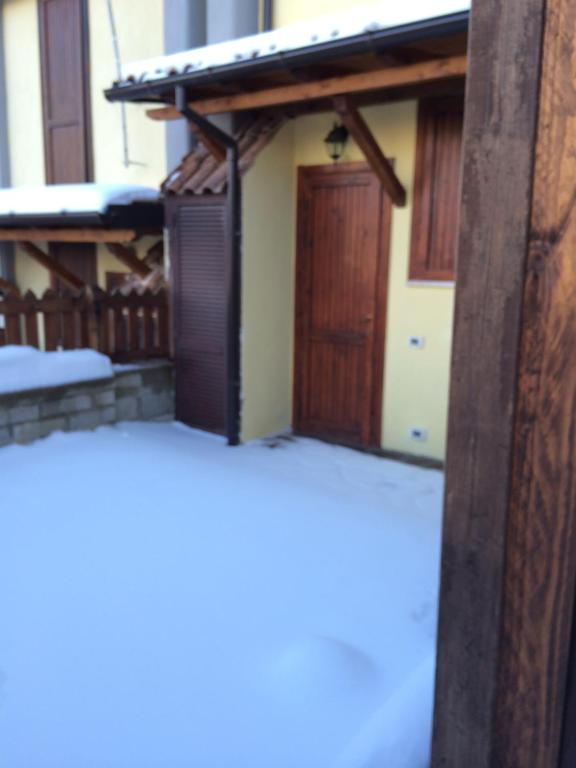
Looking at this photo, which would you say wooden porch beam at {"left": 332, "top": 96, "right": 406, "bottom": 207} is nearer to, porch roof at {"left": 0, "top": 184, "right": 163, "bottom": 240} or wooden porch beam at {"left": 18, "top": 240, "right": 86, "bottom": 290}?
porch roof at {"left": 0, "top": 184, "right": 163, "bottom": 240}

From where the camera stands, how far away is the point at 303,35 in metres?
4.33

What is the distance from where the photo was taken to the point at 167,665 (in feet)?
8.93

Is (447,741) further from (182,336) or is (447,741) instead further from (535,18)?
(182,336)

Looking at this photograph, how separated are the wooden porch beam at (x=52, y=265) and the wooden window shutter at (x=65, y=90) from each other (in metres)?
1.21

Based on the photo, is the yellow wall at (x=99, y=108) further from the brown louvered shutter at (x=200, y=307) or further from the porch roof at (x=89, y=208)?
the brown louvered shutter at (x=200, y=307)

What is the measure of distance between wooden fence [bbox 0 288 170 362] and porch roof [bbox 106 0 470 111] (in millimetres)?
1702

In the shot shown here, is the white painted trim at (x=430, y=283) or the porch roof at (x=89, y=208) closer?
the white painted trim at (x=430, y=283)

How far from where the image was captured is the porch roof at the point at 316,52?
384cm

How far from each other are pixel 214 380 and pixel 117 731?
391 cm

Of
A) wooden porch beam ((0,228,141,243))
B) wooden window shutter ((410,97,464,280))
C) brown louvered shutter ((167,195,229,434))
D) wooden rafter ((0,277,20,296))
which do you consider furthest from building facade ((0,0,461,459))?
wooden rafter ((0,277,20,296))

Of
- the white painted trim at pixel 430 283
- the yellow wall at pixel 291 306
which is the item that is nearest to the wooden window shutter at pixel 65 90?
the yellow wall at pixel 291 306

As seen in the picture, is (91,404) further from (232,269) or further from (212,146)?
(212,146)

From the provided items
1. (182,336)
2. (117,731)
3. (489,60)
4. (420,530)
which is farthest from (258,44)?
(117,731)

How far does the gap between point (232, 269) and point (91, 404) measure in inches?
65.6
